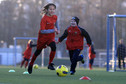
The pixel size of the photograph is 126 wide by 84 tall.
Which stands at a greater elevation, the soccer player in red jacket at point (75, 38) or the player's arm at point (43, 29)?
the player's arm at point (43, 29)

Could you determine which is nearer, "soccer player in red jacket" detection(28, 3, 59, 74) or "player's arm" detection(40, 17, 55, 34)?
"player's arm" detection(40, 17, 55, 34)

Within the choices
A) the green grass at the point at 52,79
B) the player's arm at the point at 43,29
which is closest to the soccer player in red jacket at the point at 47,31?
the player's arm at the point at 43,29

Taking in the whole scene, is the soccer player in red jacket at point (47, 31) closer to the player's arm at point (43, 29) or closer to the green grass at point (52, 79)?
the player's arm at point (43, 29)

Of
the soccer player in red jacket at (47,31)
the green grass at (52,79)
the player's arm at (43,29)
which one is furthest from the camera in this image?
the soccer player in red jacket at (47,31)

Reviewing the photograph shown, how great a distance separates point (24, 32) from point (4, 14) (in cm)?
481

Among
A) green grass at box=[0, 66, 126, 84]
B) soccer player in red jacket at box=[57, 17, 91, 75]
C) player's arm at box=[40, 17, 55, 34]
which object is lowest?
green grass at box=[0, 66, 126, 84]

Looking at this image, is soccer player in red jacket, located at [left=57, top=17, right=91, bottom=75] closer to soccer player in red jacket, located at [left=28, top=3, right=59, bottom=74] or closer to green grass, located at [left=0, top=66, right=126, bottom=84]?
soccer player in red jacket, located at [left=28, top=3, right=59, bottom=74]

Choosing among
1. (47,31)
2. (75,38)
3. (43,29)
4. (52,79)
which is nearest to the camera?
(52,79)

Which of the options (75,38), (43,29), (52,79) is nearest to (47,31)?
(43,29)

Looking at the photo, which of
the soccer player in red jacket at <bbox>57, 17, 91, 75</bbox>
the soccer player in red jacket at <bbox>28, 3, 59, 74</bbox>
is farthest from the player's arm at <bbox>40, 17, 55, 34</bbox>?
the soccer player in red jacket at <bbox>57, 17, 91, 75</bbox>

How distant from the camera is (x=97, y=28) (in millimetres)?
60344

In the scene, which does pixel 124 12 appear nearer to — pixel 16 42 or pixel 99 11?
pixel 99 11

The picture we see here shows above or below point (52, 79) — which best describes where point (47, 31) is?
above

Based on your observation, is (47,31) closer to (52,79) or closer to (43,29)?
(43,29)
